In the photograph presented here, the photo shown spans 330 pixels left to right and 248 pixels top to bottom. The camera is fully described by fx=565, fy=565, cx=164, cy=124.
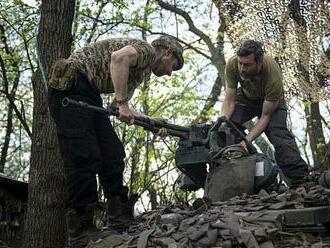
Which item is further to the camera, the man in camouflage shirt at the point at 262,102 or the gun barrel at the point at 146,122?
the man in camouflage shirt at the point at 262,102

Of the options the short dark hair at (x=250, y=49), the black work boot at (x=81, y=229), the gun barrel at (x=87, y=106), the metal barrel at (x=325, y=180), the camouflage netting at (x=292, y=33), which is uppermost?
the camouflage netting at (x=292, y=33)

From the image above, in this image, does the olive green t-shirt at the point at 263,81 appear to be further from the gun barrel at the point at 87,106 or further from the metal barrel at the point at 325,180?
the gun barrel at the point at 87,106

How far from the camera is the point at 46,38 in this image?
20.4ft

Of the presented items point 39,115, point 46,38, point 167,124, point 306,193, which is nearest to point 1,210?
point 39,115

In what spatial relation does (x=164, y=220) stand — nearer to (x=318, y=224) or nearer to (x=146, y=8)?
(x=318, y=224)

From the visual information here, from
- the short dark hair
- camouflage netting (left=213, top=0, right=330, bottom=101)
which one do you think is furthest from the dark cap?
camouflage netting (left=213, top=0, right=330, bottom=101)

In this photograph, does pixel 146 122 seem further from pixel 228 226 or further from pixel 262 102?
pixel 262 102

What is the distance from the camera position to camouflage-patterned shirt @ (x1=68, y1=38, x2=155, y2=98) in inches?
169

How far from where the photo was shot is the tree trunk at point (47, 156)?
18.8 feet

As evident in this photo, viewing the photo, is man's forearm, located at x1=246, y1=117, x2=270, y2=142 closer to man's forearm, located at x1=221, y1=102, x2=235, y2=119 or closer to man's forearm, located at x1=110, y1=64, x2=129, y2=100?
man's forearm, located at x1=221, y1=102, x2=235, y2=119

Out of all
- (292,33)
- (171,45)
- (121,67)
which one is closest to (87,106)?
(121,67)

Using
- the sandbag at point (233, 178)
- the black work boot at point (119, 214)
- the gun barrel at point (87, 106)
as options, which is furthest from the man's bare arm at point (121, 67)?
the sandbag at point (233, 178)

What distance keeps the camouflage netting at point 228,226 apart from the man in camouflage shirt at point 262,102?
111cm

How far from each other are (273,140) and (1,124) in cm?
1216
